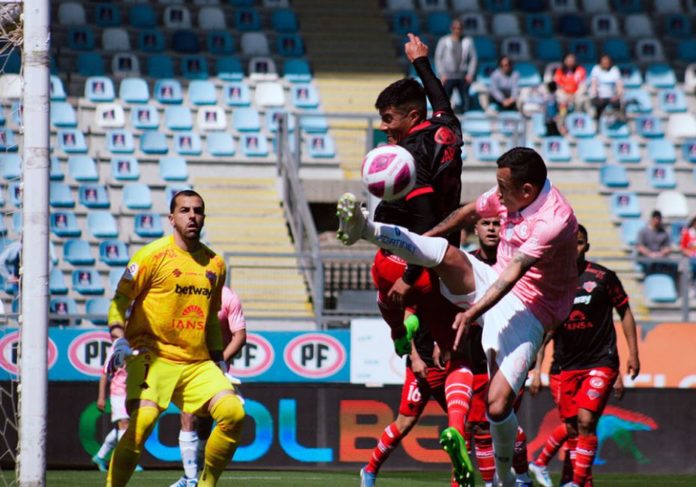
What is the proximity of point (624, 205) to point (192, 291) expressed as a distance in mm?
14057

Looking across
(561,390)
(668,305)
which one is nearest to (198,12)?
(668,305)

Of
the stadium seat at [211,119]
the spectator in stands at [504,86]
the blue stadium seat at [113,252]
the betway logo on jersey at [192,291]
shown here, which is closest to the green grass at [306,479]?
the betway logo on jersey at [192,291]

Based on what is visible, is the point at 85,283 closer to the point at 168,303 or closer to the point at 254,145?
the point at 254,145

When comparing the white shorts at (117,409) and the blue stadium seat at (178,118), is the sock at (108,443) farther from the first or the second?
the blue stadium seat at (178,118)

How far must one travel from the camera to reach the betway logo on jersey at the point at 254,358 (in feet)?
50.4

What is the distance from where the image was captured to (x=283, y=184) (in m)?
21.5

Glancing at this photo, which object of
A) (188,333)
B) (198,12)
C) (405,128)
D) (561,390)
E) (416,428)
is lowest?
(416,428)

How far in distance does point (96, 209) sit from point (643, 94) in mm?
10378

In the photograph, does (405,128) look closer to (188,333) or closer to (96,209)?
(188,333)

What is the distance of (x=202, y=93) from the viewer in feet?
76.6

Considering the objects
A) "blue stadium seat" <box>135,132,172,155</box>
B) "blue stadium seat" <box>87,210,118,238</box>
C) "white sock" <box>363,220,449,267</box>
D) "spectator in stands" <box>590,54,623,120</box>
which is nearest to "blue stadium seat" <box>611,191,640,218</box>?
"spectator in stands" <box>590,54,623,120</box>

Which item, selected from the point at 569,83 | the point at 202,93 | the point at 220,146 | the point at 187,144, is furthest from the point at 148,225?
the point at 569,83

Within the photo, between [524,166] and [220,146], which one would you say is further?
[220,146]

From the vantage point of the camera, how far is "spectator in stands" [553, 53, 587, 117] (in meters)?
24.0
